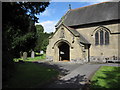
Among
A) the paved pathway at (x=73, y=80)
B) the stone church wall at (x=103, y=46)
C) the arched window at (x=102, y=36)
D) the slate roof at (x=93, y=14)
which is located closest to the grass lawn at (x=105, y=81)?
the paved pathway at (x=73, y=80)

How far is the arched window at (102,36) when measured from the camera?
2022cm

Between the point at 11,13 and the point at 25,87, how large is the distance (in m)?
4.38

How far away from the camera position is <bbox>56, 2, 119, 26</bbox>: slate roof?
67.4ft

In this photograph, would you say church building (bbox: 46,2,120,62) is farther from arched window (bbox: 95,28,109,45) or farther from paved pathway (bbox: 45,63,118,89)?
paved pathway (bbox: 45,63,118,89)

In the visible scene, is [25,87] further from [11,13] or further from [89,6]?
[89,6]

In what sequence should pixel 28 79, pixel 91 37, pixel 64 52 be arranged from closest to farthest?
1. pixel 28 79
2. pixel 91 37
3. pixel 64 52

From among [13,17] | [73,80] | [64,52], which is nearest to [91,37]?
[64,52]

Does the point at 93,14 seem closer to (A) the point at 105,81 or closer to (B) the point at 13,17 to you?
(A) the point at 105,81

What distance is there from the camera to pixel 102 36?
67.9 ft

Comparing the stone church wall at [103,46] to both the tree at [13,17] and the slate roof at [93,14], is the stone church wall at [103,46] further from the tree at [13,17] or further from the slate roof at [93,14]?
the tree at [13,17]

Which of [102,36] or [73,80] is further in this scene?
[102,36]

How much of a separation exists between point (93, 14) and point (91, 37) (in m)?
5.18

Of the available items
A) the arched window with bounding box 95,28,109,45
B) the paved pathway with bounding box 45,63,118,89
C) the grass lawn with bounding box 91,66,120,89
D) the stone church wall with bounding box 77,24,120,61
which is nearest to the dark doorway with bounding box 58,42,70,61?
the stone church wall with bounding box 77,24,120,61

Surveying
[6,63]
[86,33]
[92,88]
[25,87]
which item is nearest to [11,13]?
[6,63]
